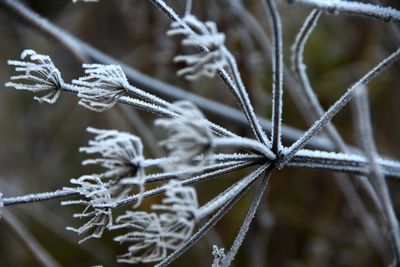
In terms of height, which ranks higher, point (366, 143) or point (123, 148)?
point (366, 143)

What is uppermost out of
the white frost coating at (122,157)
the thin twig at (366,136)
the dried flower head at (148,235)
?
the thin twig at (366,136)

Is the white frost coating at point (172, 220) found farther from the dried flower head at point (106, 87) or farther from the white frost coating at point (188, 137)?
the dried flower head at point (106, 87)

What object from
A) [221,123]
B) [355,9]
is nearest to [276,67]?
[355,9]

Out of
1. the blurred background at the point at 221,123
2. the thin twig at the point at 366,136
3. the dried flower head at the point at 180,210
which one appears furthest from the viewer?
the blurred background at the point at 221,123

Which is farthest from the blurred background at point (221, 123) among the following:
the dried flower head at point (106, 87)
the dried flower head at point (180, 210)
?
the dried flower head at point (180, 210)

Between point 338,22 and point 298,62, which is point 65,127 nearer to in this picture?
point 338,22

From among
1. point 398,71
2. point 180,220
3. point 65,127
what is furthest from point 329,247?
point 180,220

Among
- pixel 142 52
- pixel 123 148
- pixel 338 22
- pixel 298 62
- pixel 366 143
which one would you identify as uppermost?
pixel 338 22
